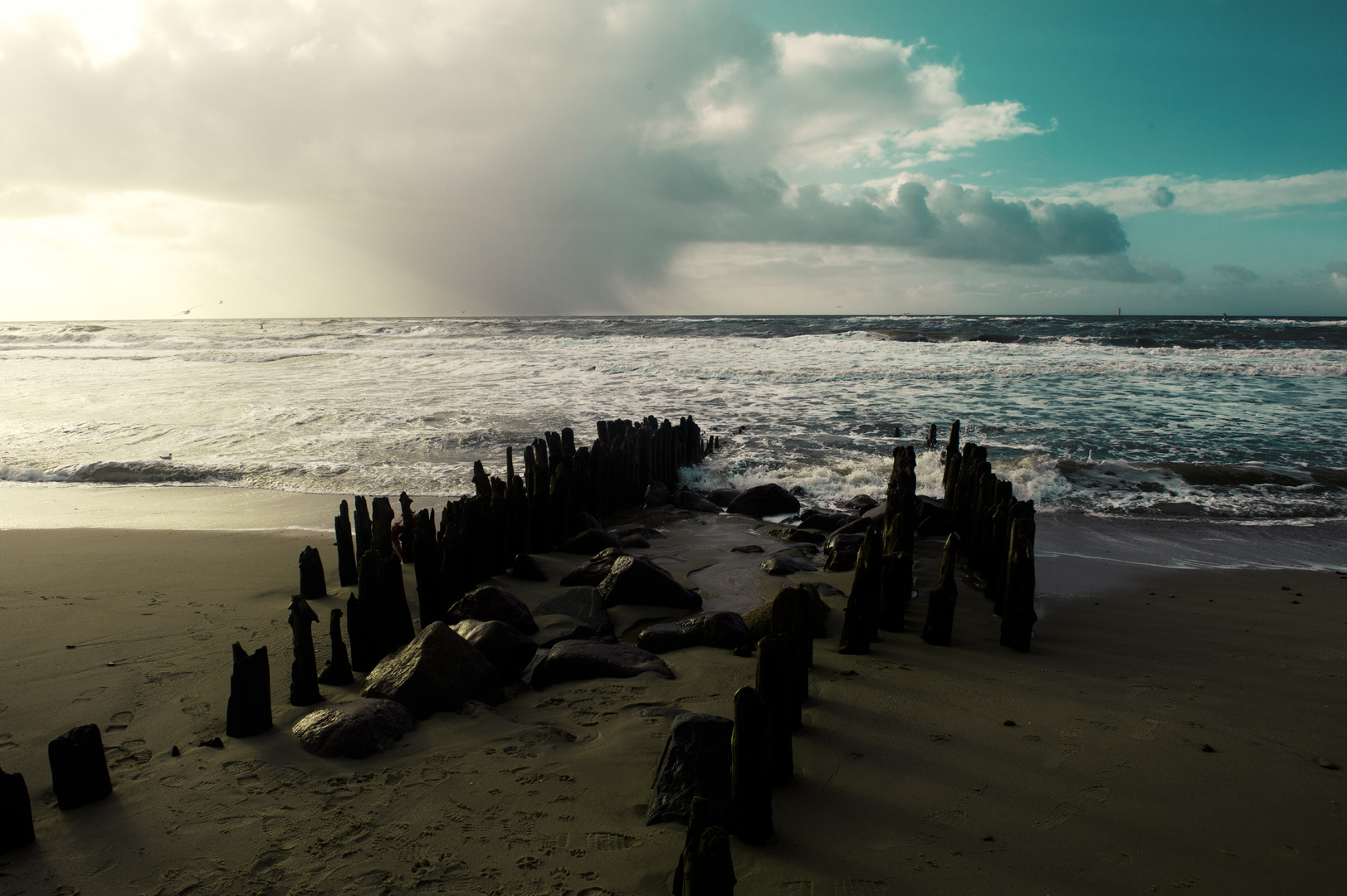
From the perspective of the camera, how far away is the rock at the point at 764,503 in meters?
10.1

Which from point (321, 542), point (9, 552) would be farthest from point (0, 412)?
point (321, 542)

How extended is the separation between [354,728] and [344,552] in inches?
129

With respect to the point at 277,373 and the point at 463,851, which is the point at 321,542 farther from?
the point at 277,373

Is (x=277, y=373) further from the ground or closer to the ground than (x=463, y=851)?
further from the ground

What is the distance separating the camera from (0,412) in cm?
1798

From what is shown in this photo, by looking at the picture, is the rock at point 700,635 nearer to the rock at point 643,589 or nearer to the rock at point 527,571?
the rock at point 643,589

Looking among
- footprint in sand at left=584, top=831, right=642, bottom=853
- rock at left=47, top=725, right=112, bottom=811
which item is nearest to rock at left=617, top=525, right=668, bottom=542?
footprint in sand at left=584, top=831, right=642, bottom=853

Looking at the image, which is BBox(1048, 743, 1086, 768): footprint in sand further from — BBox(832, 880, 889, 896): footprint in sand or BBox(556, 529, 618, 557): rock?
BBox(556, 529, 618, 557): rock

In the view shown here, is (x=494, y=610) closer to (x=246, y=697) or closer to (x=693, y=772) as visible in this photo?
(x=246, y=697)

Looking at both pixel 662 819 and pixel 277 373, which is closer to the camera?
pixel 662 819

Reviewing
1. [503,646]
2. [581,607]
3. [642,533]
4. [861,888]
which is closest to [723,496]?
[642,533]

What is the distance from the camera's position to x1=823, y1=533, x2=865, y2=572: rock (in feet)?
24.0

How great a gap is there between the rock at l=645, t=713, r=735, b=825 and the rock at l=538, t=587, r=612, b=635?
7.63ft

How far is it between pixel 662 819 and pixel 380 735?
1.60 m
